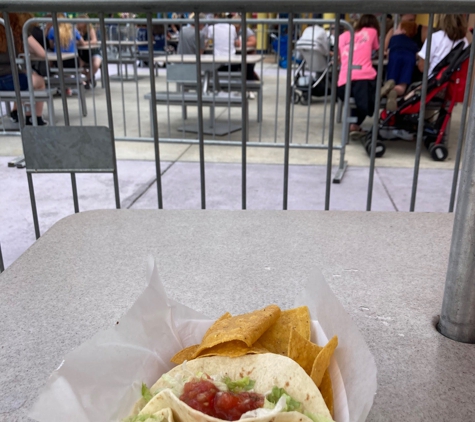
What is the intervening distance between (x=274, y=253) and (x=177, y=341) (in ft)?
1.79

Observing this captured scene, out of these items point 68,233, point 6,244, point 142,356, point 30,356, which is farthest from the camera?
point 6,244

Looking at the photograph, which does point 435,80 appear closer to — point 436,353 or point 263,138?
point 263,138

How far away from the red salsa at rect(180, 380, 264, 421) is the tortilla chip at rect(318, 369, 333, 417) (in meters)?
0.09

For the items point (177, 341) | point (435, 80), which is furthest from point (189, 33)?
point (177, 341)

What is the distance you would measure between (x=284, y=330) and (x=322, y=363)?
0.11 m

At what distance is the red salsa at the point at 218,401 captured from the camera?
1.73 ft

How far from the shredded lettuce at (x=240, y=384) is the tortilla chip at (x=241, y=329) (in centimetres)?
6

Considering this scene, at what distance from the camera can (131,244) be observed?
127cm

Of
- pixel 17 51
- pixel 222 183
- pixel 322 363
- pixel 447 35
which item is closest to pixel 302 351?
pixel 322 363

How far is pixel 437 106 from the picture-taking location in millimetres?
5211

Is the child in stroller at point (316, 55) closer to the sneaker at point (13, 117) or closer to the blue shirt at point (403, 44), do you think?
the blue shirt at point (403, 44)

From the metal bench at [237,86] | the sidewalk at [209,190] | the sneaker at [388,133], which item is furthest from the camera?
the metal bench at [237,86]

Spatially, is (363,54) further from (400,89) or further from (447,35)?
(447,35)

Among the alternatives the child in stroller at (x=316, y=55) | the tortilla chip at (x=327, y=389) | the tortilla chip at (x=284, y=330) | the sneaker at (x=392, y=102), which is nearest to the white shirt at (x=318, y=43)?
the child in stroller at (x=316, y=55)
